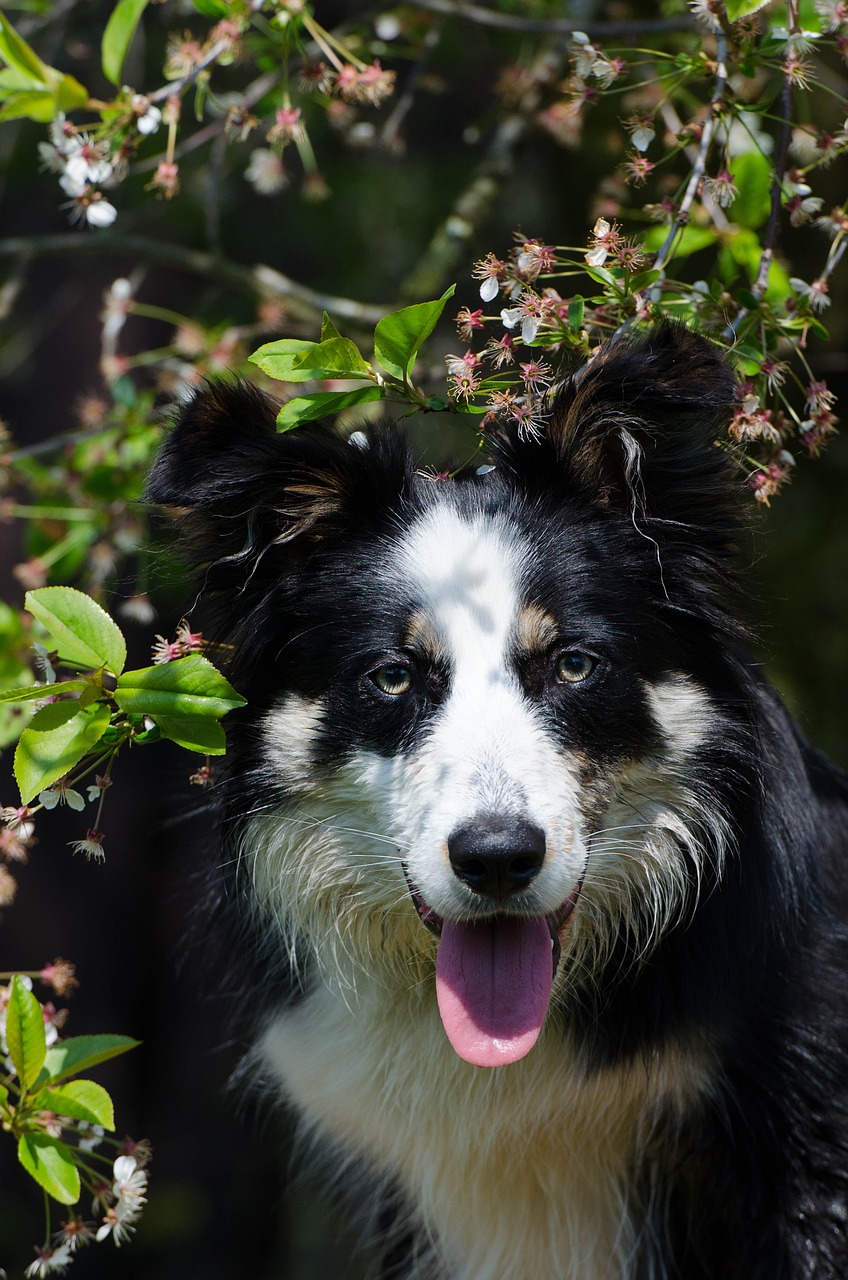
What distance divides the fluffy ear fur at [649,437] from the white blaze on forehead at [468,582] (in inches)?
6.5

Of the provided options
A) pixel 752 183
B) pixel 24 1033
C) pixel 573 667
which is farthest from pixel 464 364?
pixel 24 1033

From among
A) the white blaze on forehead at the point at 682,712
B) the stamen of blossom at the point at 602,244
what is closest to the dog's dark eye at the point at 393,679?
the white blaze on forehead at the point at 682,712

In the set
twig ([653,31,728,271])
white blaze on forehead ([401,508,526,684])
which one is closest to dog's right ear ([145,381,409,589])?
white blaze on forehead ([401,508,526,684])

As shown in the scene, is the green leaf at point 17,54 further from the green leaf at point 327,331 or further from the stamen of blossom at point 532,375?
the stamen of blossom at point 532,375

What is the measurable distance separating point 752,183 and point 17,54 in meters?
1.46

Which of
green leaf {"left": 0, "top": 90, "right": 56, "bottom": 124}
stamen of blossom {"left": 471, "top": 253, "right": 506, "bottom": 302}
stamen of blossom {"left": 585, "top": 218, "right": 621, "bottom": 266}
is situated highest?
stamen of blossom {"left": 585, "top": 218, "right": 621, "bottom": 266}

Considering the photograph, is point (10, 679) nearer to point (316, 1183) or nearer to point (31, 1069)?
point (31, 1069)

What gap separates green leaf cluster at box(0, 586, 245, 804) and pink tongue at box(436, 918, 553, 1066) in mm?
555

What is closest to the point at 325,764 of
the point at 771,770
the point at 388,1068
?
the point at 388,1068

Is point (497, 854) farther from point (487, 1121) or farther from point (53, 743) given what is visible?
point (487, 1121)

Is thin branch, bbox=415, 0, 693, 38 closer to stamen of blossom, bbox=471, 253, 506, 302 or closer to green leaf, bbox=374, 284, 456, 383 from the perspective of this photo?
stamen of blossom, bbox=471, 253, 506, 302

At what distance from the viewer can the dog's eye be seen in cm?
229

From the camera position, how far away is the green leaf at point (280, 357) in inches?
82.5

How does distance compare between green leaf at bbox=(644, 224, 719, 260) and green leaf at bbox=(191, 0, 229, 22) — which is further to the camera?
green leaf at bbox=(644, 224, 719, 260)
